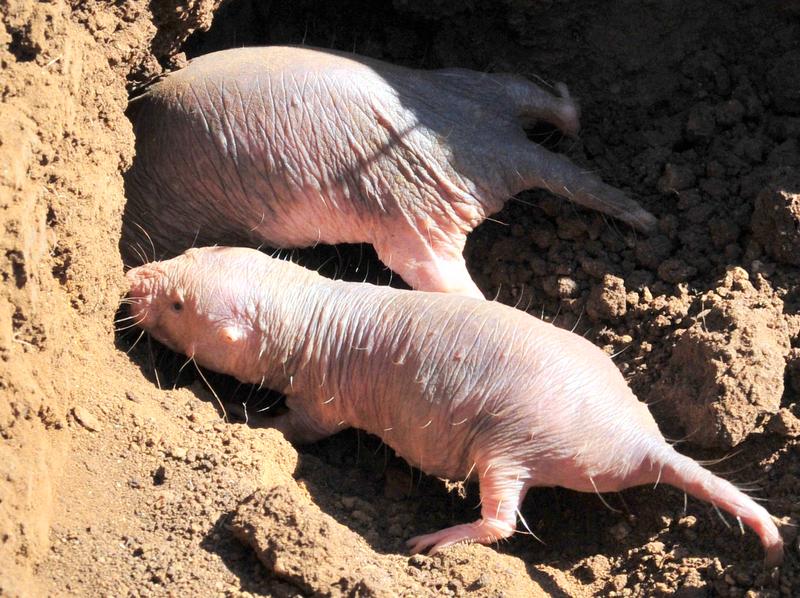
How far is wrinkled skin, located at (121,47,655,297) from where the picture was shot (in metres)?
4.96

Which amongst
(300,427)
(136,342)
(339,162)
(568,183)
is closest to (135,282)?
(136,342)

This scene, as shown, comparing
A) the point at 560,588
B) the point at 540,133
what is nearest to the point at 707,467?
the point at 560,588

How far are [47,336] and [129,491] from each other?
667 millimetres

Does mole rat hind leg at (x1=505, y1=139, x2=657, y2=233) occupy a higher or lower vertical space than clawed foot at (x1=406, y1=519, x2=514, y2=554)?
higher

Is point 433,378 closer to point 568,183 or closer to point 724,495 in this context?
point 724,495

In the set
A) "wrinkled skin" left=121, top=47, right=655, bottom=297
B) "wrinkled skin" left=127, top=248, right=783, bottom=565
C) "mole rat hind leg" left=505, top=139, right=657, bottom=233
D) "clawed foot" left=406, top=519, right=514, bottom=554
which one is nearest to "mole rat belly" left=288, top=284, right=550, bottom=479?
"wrinkled skin" left=127, top=248, right=783, bottom=565

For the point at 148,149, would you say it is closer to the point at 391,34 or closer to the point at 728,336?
the point at 391,34

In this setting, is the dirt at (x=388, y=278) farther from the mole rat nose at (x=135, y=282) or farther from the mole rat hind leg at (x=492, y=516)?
the mole rat nose at (x=135, y=282)

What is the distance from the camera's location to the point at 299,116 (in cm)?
497

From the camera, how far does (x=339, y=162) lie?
4977mm

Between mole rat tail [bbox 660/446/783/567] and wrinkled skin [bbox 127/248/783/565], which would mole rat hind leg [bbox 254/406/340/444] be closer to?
wrinkled skin [bbox 127/248/783/565]

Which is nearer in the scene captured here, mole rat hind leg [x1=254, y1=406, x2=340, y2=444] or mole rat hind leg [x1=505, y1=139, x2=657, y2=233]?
mole rat hind leg [x1=254, y1=406, x2=340, y2=444]

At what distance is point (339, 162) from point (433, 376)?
136cm

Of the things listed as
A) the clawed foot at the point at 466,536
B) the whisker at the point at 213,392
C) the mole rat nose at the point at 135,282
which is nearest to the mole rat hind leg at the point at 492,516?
the clawed foot at the point at 466,536
